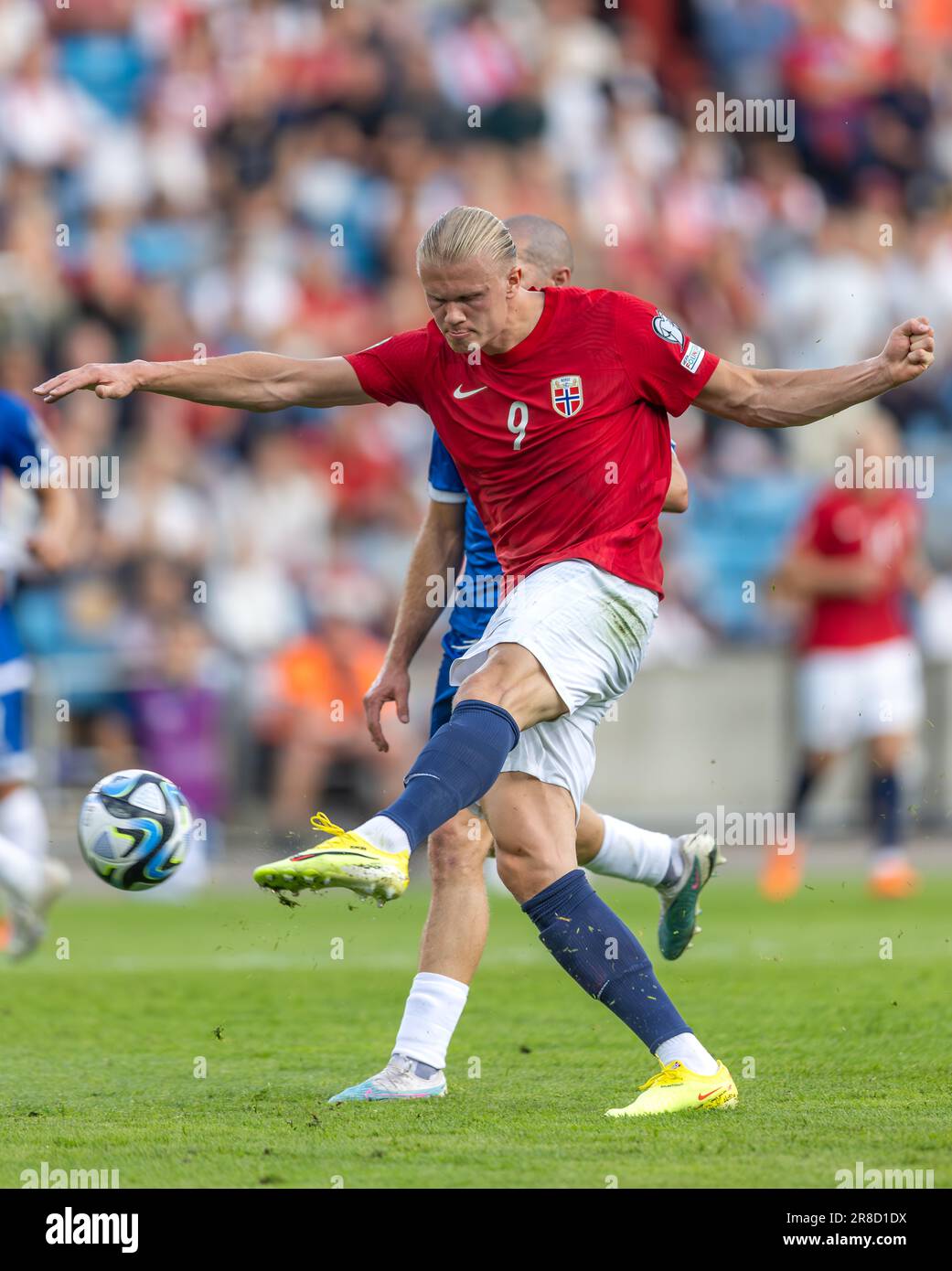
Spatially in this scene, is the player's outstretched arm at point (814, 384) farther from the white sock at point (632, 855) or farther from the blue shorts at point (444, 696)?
the white sock at point (632, 855)

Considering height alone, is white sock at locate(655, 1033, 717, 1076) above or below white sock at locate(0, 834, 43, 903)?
below

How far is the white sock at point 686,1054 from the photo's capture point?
521cm

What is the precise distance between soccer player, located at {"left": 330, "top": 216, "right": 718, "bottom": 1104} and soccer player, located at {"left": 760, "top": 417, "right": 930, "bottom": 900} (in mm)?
5369

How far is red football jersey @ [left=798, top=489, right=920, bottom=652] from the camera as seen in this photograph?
12180mm

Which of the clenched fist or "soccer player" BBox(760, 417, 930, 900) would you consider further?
"soccer player" BBox(760, 417, 930, 900)

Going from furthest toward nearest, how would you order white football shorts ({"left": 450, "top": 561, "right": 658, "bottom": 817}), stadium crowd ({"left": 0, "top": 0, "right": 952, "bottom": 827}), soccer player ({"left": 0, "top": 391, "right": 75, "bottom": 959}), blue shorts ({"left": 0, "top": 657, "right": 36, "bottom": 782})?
stadium crowd ({"left": 0, "top": 0, "right": 952, "bottom": 827})
blue shorts ({"left": 0, "top": 657, "right": 36, "bottom": 782})
soccer player ({"left": 0, "top": 391, "right": 75, "bottom": 959})
white football shorts ({"left": 450, "top": 561, "right": 658, "bottom": 817})

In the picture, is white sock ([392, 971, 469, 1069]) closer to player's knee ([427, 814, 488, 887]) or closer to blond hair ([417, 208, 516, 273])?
player's knee ([427, 814, 488, 887])

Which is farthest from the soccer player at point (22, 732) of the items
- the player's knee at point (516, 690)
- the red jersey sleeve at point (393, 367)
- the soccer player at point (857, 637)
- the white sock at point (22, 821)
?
the soccer player at point (857, 637)

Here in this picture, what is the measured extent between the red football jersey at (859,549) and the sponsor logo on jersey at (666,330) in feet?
22.5

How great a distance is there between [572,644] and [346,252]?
481 inches

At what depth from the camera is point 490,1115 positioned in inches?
206

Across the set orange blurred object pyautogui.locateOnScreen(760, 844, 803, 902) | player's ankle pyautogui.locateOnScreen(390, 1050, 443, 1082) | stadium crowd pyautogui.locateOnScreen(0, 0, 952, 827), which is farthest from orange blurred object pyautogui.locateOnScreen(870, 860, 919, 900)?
player's ankle pyautogui.locateOnScreen(390, 1050, 443, 1082)

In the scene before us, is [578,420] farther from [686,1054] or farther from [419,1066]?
[419,1066]

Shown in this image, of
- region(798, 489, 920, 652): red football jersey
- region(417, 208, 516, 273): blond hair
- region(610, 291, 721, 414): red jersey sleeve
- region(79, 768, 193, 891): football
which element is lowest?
region(79, 768, 193, 891): football
